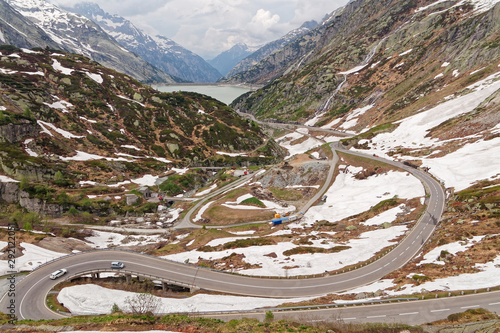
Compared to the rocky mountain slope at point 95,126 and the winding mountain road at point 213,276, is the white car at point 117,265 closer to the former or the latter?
the winding mountain road at point 213,276

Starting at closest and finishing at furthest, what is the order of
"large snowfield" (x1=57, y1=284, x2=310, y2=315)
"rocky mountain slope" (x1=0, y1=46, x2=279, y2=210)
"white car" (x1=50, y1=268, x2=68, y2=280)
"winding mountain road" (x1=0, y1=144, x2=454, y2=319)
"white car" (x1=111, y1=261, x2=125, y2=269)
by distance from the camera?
"large snowfield" (x1=57, y1=284, x2=310, y2=315), "winding mountain road" (x1=0, y1=144, x2=454, y2=319), "white car" (x1=50, y1=268, x2=68, y2=280), "white car" (x1=111, y1=261, x2=125, y2=269), "rocky mountain slope" (x1=0, y1=46, x2=279, y2=210)

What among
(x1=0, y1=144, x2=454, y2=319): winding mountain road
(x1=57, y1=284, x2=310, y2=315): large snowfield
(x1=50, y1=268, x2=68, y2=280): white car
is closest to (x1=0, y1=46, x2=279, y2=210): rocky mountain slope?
(x1=0, y1=144, x2=454, y2=319): winding mountain road

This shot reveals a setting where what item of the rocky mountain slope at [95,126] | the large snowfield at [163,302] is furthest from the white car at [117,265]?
the rocky mountain slope at [95,126]

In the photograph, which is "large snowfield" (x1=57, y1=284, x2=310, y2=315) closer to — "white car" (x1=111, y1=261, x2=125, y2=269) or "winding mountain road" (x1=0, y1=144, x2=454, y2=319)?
"winding mountain road" (x1=0, y1=144, x2=454, y2=319)

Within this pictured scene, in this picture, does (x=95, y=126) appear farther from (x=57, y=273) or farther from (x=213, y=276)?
(x=213, y=276)

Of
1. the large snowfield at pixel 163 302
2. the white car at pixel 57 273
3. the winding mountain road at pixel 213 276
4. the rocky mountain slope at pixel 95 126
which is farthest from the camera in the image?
the rocky mountain slope at pixel 95 126

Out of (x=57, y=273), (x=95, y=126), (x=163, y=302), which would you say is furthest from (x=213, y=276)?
(x=95, y=126)
